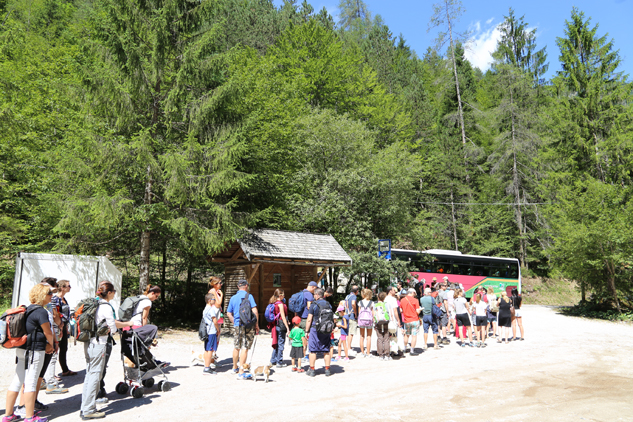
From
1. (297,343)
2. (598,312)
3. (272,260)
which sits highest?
(272,260)

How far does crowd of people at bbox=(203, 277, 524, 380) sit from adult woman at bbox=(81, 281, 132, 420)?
280 centimetres

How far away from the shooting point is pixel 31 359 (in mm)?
5449

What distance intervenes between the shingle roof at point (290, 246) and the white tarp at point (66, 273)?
4461mm

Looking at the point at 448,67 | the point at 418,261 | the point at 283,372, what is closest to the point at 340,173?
the point at 418,261

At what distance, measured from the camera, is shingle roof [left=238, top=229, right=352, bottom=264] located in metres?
14.8

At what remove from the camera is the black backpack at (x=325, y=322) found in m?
8.75

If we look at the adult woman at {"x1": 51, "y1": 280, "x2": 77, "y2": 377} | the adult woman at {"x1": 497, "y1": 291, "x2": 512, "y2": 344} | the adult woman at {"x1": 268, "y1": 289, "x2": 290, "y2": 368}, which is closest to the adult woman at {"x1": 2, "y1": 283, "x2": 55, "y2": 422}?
the adult woman at {"x1": 51, "y1": 280, "x2": 77, "y2": 377}

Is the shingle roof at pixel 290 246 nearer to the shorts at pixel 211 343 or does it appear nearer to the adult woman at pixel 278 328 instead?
the adult woman at pixel 278 328

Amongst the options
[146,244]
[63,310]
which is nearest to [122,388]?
[63,310]

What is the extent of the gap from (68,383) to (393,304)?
750 centimetres

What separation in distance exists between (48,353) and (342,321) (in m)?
6.84

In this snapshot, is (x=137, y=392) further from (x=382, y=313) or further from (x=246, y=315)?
(x=382, y=313)

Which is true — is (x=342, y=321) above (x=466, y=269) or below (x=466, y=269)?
below

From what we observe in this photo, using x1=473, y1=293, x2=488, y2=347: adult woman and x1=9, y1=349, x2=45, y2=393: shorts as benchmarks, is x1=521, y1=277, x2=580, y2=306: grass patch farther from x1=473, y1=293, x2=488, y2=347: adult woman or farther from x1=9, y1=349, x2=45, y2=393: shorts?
x1=9, y1=349, x2=45, y2=393: shorts
